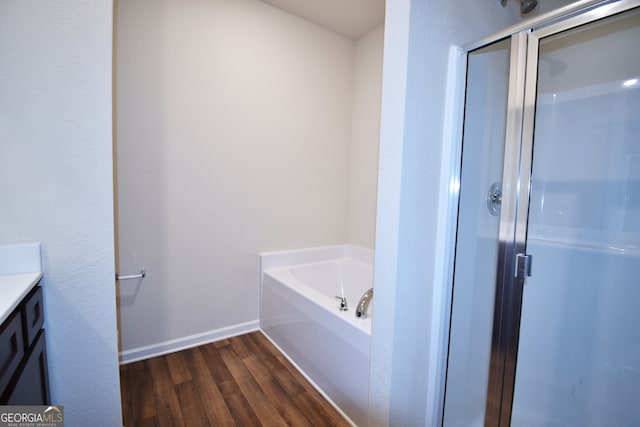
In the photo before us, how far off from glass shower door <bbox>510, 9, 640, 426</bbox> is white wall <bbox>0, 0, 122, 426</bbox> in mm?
1838

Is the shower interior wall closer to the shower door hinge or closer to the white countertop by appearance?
the white countertop

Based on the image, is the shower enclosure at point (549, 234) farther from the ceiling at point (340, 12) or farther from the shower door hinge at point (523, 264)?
the ceiling at point (340, 12)

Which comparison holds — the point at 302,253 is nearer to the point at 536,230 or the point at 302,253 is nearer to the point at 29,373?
the point at 536,230

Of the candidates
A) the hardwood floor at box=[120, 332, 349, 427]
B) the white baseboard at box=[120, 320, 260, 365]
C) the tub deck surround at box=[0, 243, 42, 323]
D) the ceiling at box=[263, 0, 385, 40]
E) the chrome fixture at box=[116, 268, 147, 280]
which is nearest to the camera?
the tub deck surround at box=[0, 243, 42, 323]

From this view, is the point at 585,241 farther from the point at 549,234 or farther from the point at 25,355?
the point at 25,355

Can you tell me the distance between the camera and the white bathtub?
149 centimetres

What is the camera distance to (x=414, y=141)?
1161mm

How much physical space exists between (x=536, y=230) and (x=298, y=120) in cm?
194

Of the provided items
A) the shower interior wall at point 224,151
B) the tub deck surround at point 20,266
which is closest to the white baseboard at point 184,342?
the shower interior wall at point 224,151

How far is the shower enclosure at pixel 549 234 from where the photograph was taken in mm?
1257

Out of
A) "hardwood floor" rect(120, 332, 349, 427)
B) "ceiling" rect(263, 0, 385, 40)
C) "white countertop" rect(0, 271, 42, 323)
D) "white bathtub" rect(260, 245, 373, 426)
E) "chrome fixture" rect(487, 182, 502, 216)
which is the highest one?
"ceiling" rect(263, 0, 385, 40)

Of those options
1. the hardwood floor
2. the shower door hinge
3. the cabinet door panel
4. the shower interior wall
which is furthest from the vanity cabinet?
the shower door hinge

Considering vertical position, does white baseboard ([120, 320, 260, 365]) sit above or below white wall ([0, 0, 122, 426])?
below

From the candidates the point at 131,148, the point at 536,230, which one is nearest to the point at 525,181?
the point at 536,230
